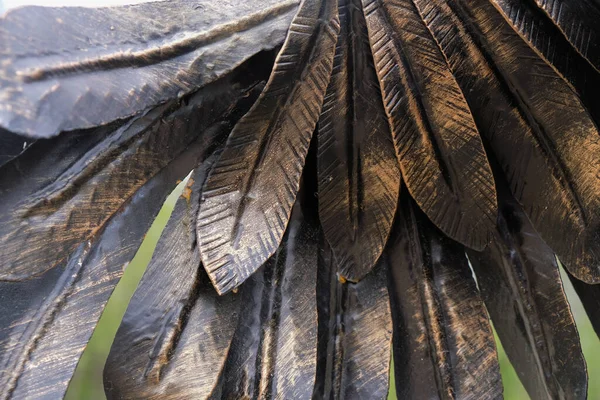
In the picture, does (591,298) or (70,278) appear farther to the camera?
(591,298)

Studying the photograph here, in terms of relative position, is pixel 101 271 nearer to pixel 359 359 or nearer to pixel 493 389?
pixel 359 359

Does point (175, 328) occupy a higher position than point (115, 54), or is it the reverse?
point (115, 54)

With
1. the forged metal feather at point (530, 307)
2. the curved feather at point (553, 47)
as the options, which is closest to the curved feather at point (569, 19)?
the curved feather at point (553, 47)

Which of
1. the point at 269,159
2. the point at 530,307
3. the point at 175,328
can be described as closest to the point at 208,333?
the point at 175,328

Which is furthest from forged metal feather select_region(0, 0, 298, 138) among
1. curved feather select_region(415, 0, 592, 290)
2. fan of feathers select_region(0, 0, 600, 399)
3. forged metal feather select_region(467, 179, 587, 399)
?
forged metal feather select_region(467, 179, 587, 399)

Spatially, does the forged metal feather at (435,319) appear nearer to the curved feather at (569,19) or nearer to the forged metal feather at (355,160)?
the forged metal feather at (355,160)

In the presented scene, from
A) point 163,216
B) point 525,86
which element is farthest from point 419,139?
point 163,216

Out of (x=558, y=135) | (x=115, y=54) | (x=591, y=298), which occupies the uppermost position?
(x=115, y=54)

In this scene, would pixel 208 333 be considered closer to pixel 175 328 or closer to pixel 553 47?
pixel 175 328
